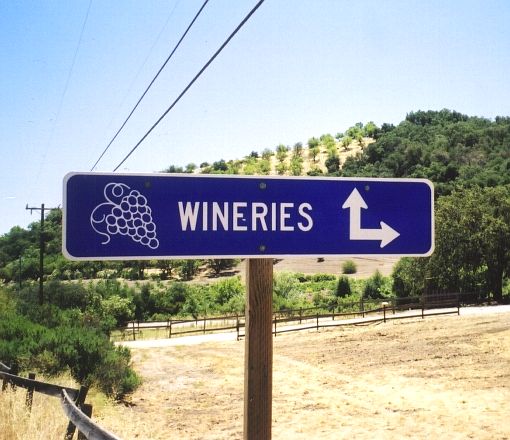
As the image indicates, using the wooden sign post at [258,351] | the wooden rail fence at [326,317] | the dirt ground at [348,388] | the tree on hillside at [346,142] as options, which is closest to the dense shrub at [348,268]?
the wooden rail fence at [326,317]

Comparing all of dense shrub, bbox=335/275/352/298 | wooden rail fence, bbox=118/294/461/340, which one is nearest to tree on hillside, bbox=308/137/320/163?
dense shrub, bbox=335/275/352/298

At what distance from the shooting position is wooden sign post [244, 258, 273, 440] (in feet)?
7.35

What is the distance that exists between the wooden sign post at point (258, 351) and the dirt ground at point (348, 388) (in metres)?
8.04

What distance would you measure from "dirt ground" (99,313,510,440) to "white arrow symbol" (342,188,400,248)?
8.35 metres

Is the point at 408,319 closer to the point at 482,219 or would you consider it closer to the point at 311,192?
the point at 482,219

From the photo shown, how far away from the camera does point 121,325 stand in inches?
1757

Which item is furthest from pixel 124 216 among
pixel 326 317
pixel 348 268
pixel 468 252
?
pixel 348 268

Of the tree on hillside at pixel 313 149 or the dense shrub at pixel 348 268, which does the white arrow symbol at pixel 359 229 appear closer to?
the dense shrub at pixel 348 268

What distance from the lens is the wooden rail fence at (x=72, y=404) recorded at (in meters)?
3.34

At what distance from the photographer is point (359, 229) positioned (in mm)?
2467

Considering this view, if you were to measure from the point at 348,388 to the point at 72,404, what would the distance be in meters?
13.1

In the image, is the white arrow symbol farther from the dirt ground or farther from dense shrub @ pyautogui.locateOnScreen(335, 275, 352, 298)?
dense shrub @ pyautogui.locateOnScreen(335, 275, 352, 298)

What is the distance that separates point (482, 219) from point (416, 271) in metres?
6.74

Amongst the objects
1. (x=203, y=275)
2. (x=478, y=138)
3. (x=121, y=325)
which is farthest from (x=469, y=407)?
(x=478, y=138)
